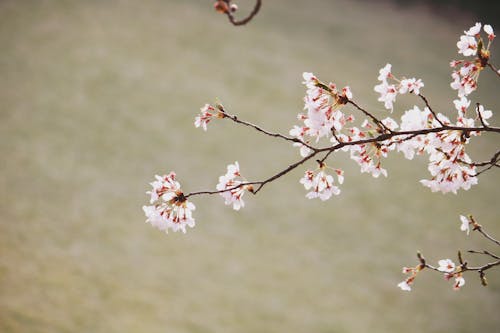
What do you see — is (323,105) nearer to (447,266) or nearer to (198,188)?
(447,266)

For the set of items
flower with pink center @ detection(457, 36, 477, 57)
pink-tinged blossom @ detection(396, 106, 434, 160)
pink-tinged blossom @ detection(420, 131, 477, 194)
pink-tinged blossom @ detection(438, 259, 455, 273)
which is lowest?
pink-tinged blossom @ detection(438, 259, 455, 273)

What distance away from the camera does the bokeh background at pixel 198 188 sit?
9.00 ft

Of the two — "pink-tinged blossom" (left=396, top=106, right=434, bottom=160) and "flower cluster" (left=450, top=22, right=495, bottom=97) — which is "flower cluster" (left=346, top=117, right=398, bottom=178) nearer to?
"pink-tinged blossom" (left=396, top=106, right=434, bottom=160)

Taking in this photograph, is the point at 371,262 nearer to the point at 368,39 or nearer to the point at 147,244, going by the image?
the point at 147,244

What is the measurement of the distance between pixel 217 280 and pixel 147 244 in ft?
1.56

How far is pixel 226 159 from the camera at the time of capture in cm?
398

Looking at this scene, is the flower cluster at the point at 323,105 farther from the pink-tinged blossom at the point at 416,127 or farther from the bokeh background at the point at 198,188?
the bokeh background at the point at 198,188

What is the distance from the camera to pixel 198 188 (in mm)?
3609

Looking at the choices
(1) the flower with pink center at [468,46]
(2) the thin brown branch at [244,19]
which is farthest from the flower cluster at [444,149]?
(2) the thin brown branch at [244,19]

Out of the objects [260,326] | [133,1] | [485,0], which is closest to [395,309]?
[260,326]

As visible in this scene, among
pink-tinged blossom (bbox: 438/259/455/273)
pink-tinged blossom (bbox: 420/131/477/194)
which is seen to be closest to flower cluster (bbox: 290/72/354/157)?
pink-tinged blossom (bbox: 420/131/477/194)

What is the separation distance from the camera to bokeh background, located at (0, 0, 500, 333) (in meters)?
2.74

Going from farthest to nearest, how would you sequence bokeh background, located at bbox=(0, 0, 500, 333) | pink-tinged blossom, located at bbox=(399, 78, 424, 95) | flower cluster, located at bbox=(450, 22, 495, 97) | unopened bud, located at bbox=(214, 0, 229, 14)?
bokeh background, located at bbox=(0, 0, 500, 333), pink-tinged blossom, located at bbox=(399, 78, 424, 95), flower cluster, located at bbox=(450, 22, 495, 97), unopened bud, located at bbox=(214, 0, 229, 14)

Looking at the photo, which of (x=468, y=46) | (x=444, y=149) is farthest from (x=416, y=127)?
(x=468, y=46)
